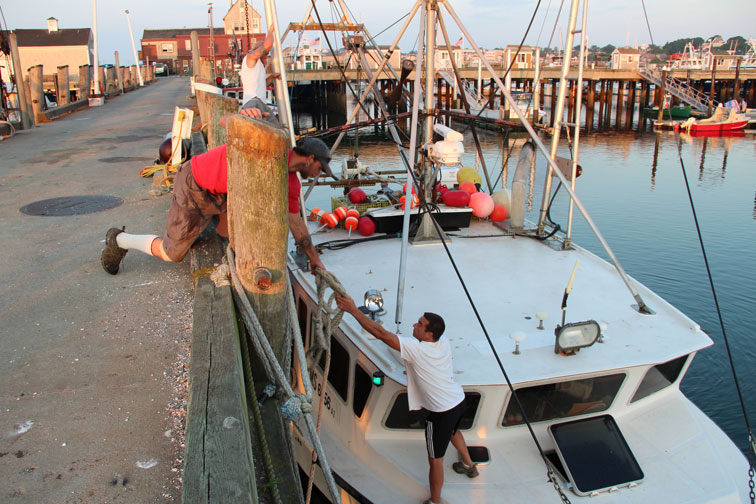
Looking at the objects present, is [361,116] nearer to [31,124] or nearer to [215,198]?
[31,124]

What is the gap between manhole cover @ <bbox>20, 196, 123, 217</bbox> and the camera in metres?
7.72

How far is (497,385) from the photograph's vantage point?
4375 mm

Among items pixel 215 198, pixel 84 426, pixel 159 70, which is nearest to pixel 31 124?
pixel 215 198

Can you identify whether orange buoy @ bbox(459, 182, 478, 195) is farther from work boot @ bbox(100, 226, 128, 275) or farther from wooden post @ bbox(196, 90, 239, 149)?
work boot @ bbox(100, 226, 128, 275)

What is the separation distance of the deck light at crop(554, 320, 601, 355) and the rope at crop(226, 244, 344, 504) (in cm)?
192

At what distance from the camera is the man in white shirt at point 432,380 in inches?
159

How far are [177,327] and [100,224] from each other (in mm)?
3517

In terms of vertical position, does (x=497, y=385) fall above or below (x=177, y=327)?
below

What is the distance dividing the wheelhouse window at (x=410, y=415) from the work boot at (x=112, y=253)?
291cm

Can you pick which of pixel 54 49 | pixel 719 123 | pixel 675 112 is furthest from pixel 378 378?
pixel 54 49

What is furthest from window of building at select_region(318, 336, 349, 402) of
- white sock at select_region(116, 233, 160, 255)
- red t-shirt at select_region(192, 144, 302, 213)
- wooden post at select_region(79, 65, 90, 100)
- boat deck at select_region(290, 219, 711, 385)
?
wooden post at select_region(79, 65, 90, 100)

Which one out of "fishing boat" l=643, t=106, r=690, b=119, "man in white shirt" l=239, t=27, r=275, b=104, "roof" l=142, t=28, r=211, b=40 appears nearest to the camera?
"man in white shirt" l=239, t=27, r=275, b=104

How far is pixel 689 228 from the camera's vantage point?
1620cm

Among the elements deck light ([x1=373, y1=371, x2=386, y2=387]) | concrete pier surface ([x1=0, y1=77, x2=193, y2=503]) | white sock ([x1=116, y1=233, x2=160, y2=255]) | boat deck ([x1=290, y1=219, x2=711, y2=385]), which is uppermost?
white sock ([x1=116, y1=233, x2=160, y2=255])
